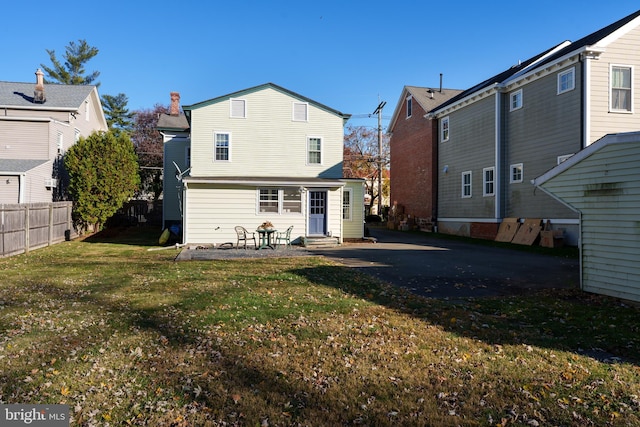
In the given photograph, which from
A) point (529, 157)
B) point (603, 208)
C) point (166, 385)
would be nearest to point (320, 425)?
point (166, 385)

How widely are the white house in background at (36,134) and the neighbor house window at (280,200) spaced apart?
11.1 metres

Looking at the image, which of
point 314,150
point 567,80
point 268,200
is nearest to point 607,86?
point 567,80

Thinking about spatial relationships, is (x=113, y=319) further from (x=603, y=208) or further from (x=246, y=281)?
(x=603, y=208)

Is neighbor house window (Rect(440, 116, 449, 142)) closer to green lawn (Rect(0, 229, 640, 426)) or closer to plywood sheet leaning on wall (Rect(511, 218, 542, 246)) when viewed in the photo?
plywood sheet leaning on wall (Rect(511, 218, 542, 246))

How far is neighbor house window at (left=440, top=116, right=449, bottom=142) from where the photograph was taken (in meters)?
24.8

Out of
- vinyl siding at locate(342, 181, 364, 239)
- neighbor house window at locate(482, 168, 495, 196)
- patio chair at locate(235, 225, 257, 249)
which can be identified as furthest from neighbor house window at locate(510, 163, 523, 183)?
patio chair at locate(235, 225, 257, 249)

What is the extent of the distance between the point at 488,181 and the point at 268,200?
1155 centimetres

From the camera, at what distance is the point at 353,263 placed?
40.6 feet

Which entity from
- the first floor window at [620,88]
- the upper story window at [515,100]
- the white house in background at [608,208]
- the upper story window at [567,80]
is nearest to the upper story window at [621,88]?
the first floor window at [620,88]

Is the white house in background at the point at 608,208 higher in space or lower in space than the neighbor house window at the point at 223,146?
lower

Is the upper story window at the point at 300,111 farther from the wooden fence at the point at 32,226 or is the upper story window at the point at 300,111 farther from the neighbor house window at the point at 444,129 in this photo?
the wooden fence at the point at 32,226

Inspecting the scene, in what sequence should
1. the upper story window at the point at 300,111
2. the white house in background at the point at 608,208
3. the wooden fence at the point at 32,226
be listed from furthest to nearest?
the upper story window at the point at 300,111 → the wooden fence at the point at 32,226 → the white house in background at the point at 608,208

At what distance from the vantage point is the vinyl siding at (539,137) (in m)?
16.1

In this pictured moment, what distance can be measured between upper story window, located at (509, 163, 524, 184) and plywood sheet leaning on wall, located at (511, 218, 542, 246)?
85.5 inches
